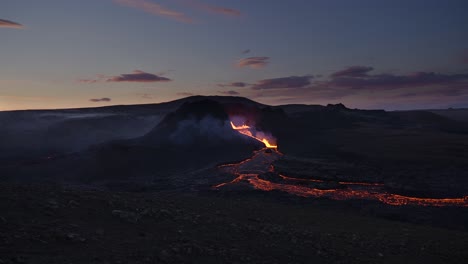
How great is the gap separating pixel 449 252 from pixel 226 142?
32.5 meters

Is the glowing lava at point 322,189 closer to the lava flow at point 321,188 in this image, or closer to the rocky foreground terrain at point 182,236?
the lava flow at point 321,188

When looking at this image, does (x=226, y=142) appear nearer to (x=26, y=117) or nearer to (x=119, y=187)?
(x=119, y=187)

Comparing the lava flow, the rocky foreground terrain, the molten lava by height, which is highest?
the molten lava

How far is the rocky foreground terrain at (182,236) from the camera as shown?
27.2 feet

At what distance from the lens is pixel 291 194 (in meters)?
23.1

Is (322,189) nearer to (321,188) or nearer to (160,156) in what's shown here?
(321,188)

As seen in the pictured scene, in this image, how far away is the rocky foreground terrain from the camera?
8.28 metres

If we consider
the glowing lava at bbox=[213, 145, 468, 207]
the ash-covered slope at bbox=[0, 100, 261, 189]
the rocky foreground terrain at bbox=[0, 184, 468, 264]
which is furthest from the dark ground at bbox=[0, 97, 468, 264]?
the glowing lava at bbox=[213, 145, 468, 207]

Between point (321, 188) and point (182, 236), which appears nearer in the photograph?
point (182, 236)

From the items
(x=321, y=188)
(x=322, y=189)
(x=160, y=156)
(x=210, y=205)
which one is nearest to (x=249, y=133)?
(x=160, y=156)

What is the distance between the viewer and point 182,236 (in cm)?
1023

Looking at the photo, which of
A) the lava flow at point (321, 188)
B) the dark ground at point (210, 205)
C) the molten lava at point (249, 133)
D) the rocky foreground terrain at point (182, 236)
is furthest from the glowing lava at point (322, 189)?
the molten lava at point (249, 133)

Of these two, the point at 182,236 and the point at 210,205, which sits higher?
the point at 182,236

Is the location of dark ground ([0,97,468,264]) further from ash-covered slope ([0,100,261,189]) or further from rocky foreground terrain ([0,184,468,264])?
ash-covered slope ([0,100,261,189])
